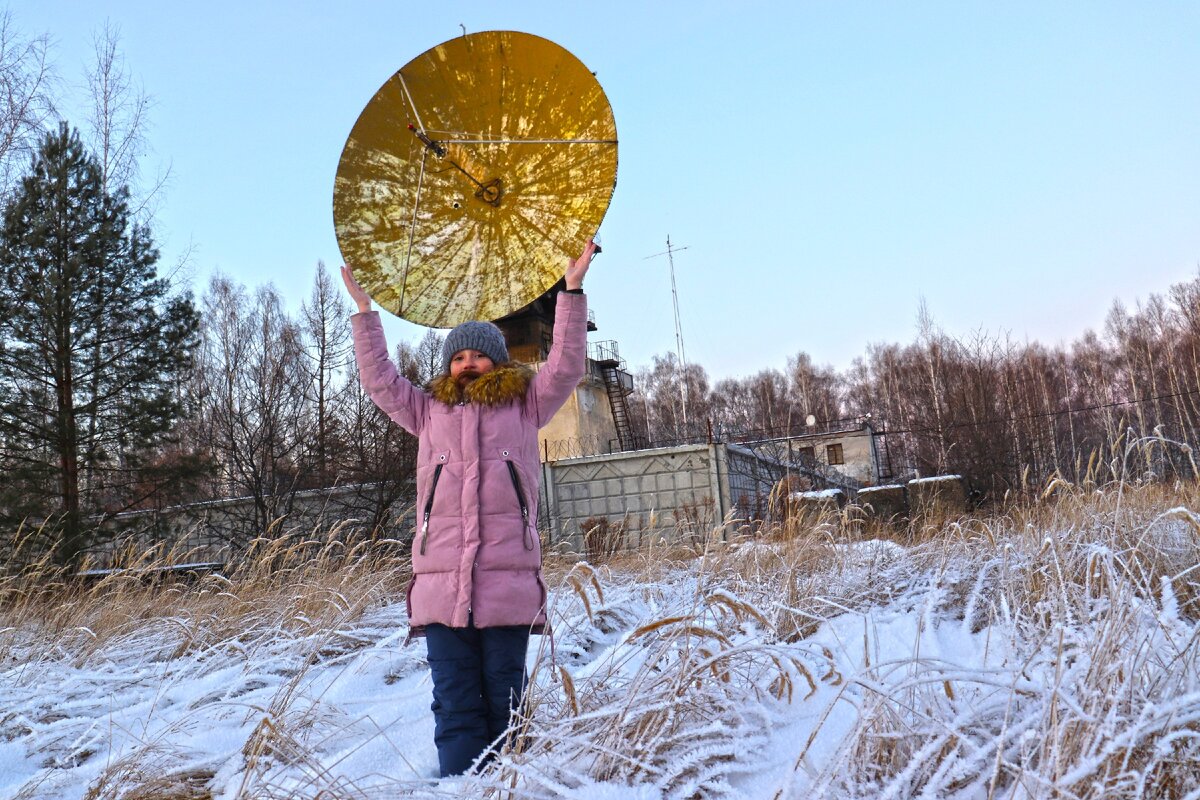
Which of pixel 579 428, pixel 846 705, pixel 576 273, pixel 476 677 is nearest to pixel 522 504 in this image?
pixel 476 677

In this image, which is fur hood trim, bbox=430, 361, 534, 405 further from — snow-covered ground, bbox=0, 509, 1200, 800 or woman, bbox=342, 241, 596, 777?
snow-covered ground, bbox=0, 509, 1200, 800

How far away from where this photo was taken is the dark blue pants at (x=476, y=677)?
2721mm

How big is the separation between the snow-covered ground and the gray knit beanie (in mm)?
913

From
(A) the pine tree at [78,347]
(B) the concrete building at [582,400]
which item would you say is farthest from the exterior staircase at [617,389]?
(A) the pine tree at [78,347]

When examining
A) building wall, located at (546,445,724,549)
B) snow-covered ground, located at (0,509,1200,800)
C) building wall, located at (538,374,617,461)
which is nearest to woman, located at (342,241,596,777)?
snow-covered ground, located at (0,509,1200,800)

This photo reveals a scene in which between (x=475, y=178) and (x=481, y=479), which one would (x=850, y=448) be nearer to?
(x=475, y=178)

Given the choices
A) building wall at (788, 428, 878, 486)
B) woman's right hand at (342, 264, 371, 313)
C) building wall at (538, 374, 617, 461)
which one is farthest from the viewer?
building wall at (788, 428, 878, 486)

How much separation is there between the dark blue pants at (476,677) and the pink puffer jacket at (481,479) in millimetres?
75

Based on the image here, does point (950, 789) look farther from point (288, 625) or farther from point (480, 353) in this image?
point (288, 625)

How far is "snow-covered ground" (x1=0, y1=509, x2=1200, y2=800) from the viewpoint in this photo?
5.51 feet

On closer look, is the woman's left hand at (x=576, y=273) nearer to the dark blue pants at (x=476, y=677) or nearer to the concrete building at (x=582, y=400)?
the dark blue pants at (x=476, y=677)

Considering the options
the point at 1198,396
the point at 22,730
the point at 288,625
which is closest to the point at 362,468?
the point at 288,625

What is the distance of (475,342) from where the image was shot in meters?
3.25

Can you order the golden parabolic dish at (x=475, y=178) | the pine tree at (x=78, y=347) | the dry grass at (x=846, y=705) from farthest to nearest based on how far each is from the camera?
1. the pine tree at (x=78, y=347)
2. the golden parabolic dish at (x=475, y=178)
3. the dry grass at (x=846, y=705)
